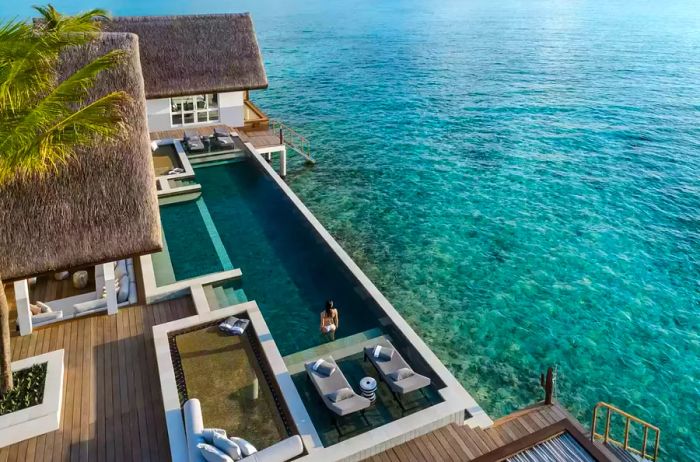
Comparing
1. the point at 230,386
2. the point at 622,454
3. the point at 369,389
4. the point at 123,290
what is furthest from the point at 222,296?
the point at 622,454

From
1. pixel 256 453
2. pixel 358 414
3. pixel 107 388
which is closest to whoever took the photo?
→ pixel 256 453

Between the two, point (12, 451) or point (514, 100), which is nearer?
point (12, 451)

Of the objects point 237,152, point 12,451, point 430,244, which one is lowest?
point 430,244

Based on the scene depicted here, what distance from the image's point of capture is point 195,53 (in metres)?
24.8

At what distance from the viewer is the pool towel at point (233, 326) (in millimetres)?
10852

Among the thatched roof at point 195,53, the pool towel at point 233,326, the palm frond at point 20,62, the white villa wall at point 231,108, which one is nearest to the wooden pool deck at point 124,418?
the pool towel at point 233,326

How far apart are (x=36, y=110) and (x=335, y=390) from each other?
693 cm

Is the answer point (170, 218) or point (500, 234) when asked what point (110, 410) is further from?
point (500, 234)

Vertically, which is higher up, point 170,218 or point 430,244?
point 170,218

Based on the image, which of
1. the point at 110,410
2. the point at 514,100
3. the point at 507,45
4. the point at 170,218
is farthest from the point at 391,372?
the point at 507,45

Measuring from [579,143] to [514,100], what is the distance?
1204 cm

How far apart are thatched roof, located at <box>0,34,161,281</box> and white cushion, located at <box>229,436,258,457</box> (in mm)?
4314

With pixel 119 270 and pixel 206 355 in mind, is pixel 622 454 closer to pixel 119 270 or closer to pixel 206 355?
pixel 206 355

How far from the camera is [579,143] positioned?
106 feet
